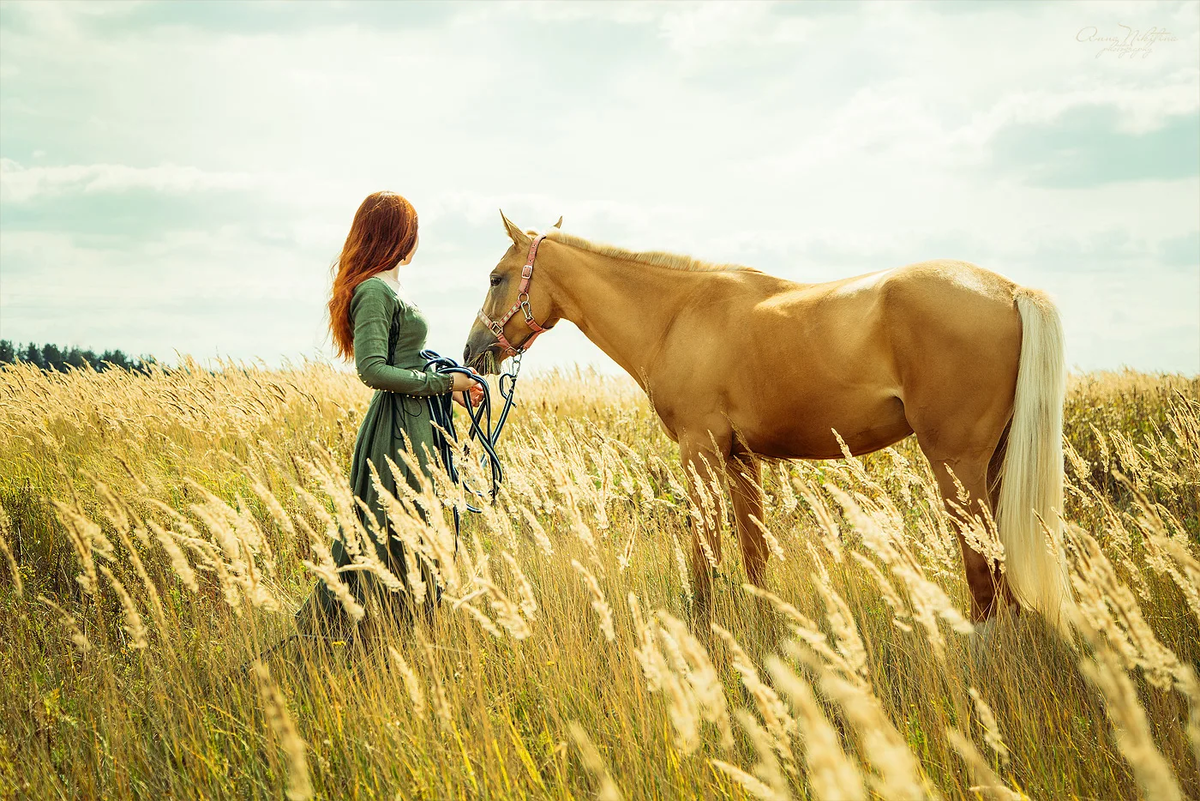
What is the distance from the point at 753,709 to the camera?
2629mm

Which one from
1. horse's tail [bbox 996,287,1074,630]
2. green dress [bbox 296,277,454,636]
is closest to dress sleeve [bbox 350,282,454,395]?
green dress [bbox 296,277,454,636]

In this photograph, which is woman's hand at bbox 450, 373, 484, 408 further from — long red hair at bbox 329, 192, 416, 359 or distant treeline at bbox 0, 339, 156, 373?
distant treeline at bbox 0, 339, 156, 373

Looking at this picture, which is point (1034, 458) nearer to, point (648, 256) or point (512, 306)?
point (648, 256)

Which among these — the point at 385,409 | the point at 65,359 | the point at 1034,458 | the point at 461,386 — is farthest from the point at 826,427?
the point at 65,359

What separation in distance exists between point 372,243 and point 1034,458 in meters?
2.97

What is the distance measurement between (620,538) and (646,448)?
2.25m

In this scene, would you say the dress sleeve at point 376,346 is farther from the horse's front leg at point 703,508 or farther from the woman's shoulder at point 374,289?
the horse's front leg at point 703,508

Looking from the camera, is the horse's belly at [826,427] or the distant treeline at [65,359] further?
the distant treeline at [65,359]

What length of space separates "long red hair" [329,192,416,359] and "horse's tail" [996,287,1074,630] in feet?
8.96

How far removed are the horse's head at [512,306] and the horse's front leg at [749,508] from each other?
1469mm

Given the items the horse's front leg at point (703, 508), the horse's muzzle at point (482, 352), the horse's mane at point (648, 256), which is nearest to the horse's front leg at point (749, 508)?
→ the horse's front leg at point (703, 508)

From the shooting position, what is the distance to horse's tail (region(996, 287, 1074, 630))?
10.6ft

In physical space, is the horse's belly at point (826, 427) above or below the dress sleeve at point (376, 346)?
below

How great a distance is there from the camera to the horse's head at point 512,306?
4.63 meters
